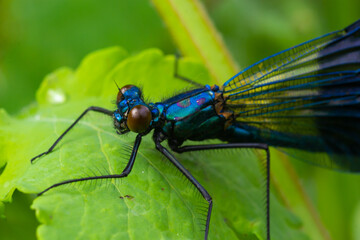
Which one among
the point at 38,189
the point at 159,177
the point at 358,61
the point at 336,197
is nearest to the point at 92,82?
the point at 159,177

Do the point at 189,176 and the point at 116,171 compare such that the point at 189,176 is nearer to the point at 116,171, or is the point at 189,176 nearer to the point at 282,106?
the point at 116,171

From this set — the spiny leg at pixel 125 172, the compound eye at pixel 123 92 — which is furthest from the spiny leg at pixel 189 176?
the compound eye at pixel 123 92

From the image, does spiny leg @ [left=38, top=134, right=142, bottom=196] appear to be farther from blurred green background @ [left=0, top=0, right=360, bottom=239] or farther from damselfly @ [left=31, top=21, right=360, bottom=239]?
blurred green background @ [left=0, top=0, right=360, bottom=239]

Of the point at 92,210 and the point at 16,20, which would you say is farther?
the point at 16,20

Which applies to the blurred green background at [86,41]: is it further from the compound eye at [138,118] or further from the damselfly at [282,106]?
the compound eye at [138,118]

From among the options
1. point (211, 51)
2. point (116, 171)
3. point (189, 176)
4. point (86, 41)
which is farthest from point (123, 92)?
point (86, 41)

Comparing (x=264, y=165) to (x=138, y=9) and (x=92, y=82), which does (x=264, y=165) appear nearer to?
(x=92, y=82)

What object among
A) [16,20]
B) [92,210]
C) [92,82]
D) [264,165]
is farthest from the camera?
[16,20]
